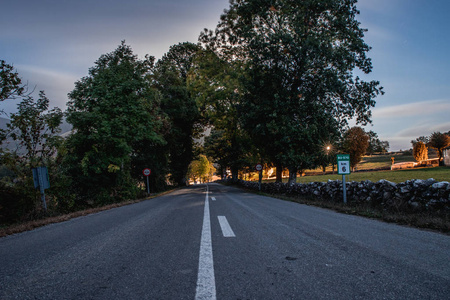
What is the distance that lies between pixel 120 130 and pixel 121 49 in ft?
31.3

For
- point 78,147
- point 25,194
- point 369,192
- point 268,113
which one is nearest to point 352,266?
point 369,192

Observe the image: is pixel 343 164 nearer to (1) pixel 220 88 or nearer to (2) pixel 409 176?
(1) pixel 220 88

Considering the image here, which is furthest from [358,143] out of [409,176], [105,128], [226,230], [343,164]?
[226,230]

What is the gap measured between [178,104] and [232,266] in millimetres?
29860

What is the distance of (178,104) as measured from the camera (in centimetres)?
3100

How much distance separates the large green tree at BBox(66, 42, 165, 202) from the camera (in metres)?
15.3

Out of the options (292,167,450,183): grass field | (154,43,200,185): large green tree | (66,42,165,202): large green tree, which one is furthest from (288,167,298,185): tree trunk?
(154,43,200,185): large green tree

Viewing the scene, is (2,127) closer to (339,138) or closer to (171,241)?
(171,241)

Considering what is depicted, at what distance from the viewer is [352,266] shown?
8.97ft

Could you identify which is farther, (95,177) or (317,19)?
(317,19)

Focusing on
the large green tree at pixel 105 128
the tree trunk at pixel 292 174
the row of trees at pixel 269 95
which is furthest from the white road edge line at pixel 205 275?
the tree trunk at pixel 292 174

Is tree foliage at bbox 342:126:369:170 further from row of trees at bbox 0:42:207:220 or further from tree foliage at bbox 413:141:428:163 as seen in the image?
row of trees at bbox 0:42:207:220

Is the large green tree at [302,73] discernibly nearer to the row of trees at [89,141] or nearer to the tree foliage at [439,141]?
the row of trees at [89,141]

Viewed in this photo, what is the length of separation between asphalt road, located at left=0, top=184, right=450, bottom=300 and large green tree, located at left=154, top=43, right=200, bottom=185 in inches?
913
